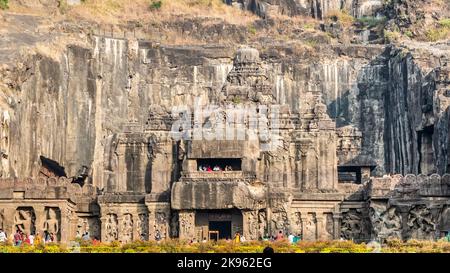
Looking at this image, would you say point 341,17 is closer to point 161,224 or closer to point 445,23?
point 445,23

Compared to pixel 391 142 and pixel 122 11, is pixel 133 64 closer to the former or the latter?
pixel 122 11

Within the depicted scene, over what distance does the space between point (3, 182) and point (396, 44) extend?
1714 inches

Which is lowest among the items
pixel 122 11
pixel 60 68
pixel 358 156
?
pixel 358 156

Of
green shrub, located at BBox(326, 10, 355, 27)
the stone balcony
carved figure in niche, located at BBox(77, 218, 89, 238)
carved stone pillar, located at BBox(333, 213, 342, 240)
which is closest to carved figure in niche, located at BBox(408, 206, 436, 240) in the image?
carved stone pillar, located at BBox(333, 213, 342, 240)

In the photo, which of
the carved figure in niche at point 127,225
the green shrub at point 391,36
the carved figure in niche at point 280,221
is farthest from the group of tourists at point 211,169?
the green shrub at point 391,36

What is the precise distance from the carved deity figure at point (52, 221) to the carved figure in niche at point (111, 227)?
299 cm

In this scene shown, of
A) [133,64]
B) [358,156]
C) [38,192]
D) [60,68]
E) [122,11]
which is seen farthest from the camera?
[122,11]

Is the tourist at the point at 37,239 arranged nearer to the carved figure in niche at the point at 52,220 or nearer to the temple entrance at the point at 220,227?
the carved figure in niche at the point at 52,220

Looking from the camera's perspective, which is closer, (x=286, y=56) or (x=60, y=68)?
(x=60, y=68)

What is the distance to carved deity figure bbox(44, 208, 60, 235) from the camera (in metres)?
74.1

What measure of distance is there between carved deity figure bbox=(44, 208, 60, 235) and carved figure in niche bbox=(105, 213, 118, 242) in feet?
9.80
